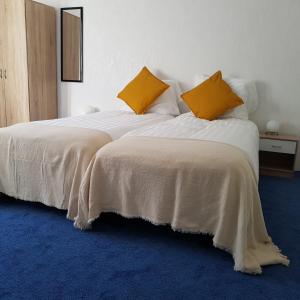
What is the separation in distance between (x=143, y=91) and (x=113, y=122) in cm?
88

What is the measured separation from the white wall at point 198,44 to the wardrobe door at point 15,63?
25.4 inches

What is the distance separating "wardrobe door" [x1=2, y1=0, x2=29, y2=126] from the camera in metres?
3.78

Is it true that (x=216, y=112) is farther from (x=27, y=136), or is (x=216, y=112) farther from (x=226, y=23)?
(x=27, y=136)

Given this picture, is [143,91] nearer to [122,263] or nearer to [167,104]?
[167,104]

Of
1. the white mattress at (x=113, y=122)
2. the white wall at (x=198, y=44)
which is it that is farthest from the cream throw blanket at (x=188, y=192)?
the white wall at (x=198, y=44)

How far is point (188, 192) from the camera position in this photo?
173 centimetres

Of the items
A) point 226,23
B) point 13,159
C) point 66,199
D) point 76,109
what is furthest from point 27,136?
point 226,23

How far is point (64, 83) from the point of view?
4.39m

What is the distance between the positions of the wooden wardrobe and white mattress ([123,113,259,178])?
2.09 m

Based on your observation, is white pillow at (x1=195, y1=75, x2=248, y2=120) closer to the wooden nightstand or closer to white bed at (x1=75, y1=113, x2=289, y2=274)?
the wooden nightstand

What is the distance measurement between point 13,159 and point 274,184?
92.6 inches

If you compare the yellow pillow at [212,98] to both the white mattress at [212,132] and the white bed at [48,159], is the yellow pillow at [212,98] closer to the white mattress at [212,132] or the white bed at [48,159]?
the white mattress at [212,132]

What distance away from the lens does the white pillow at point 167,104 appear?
3.53 m

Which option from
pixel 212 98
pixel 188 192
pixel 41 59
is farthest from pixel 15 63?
pixel 188 192
